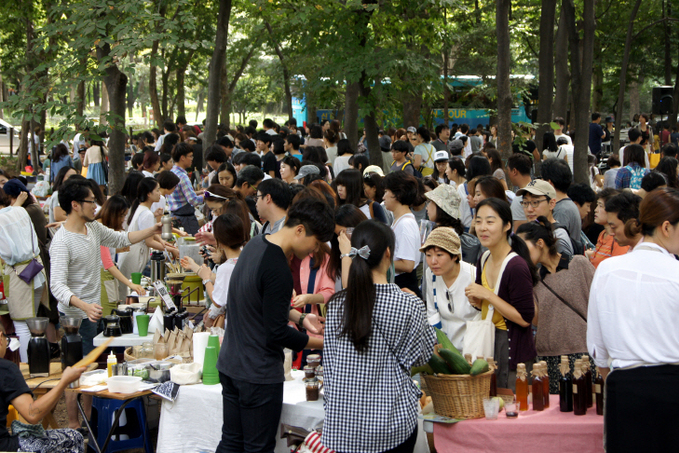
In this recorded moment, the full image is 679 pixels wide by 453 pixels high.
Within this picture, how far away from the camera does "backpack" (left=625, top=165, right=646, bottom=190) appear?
8.70 meters

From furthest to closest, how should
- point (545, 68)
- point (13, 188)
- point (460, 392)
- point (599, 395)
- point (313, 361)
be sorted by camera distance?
1. point (545, 68)
2. point (13, 188)
3. point (313, 361)
4. point (599, 395)
5. point (460, 392)

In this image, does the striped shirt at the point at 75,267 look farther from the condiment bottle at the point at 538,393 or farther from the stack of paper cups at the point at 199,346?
the condiment bottle at the point at 538,393

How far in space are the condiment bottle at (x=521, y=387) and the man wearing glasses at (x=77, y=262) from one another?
3.13 meters

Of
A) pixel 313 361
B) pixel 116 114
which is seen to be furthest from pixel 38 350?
pixel 116 114

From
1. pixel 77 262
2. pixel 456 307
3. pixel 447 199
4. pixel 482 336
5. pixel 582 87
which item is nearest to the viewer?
pixel 482 336

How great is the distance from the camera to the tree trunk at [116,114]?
938 centimetres

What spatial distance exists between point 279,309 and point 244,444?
0.80m

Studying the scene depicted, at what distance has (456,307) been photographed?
14.3ft

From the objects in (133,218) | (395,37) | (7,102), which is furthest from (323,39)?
(133,218)

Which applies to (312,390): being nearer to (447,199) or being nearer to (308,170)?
(447,199)

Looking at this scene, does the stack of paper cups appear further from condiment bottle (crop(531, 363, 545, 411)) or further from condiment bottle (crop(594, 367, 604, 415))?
condiment bottle (crop(594, 367, 604, 415))

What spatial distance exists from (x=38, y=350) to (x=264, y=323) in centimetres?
213

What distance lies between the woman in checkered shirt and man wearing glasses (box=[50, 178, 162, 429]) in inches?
102

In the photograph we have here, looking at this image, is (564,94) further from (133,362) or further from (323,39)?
(133,362)
